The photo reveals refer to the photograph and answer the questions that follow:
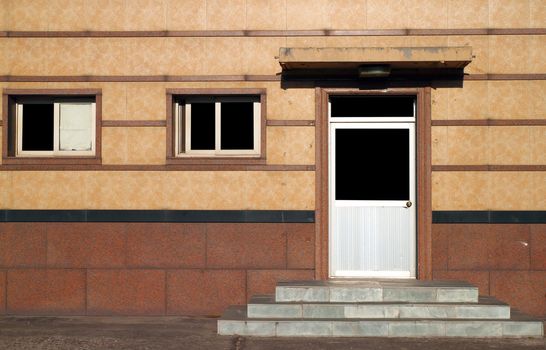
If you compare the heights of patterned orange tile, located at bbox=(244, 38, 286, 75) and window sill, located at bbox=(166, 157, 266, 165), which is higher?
patterned orange tile, located at bbox=(244, 38, 286, 75)

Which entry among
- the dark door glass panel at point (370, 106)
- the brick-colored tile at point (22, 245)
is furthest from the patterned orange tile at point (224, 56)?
the brick-colored tile at point (22, 245)

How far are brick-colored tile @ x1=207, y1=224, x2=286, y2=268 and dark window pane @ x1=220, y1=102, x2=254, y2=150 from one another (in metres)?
1.14

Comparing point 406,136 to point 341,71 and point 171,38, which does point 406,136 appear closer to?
point 341,71

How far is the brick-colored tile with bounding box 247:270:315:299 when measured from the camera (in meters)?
10.5

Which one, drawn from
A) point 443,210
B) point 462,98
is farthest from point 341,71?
point 443,210

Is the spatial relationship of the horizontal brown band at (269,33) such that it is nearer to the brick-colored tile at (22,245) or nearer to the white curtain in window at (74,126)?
the white curtain in window at (74,126)

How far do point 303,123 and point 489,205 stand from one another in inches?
106

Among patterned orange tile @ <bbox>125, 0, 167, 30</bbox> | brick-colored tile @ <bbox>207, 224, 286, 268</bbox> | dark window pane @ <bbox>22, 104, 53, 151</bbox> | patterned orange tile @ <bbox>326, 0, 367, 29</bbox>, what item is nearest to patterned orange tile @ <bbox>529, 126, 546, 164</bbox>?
patterned orange tile @ <bbox>326, 0, 367, 29</bbox>

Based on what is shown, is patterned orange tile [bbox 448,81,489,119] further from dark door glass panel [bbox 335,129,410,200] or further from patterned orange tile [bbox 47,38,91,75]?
patterned orange tile [bbox 47,38,91,75]

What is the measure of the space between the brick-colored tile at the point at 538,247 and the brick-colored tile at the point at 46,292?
19.7 ft

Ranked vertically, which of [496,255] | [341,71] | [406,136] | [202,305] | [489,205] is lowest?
[202,305]

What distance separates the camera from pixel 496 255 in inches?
410

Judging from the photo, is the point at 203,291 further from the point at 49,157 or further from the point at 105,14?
the point at 105,14

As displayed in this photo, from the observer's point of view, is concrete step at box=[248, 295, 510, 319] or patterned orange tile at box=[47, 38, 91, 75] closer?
concrete step at box=[248, 295, 510, 319]
